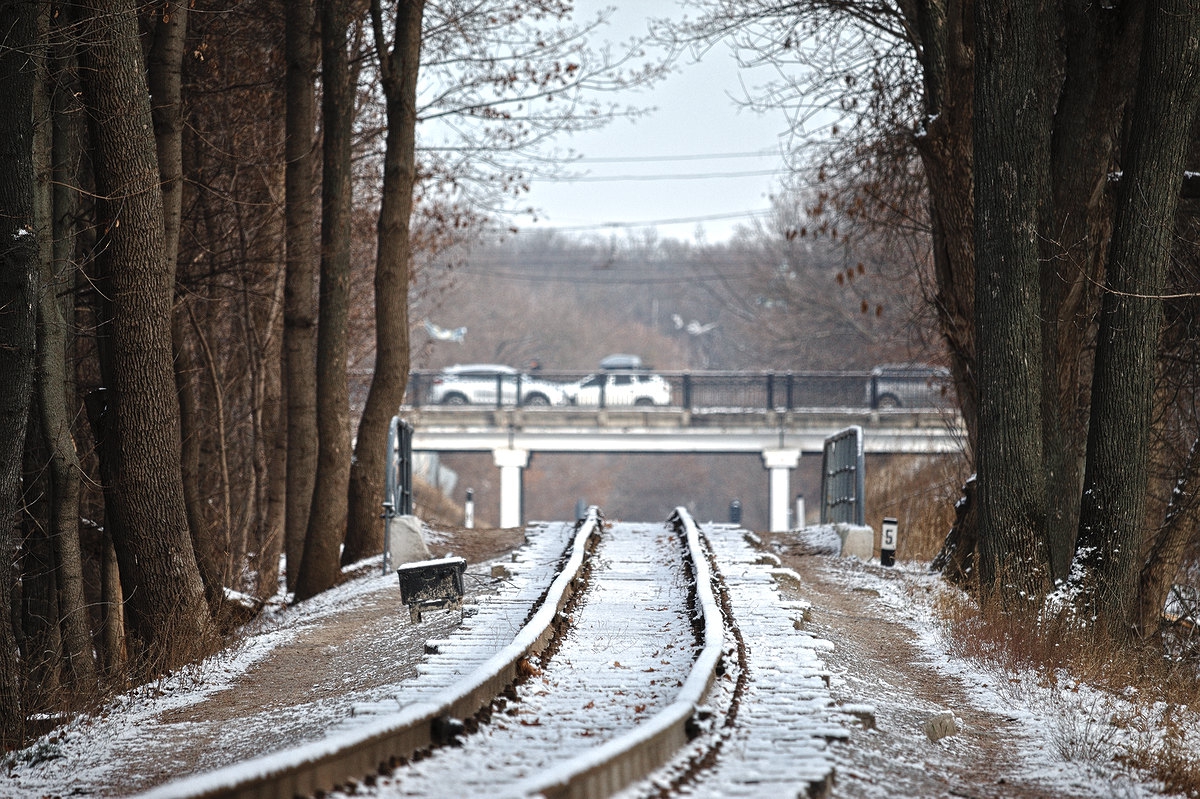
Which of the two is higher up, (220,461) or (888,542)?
(220,461)

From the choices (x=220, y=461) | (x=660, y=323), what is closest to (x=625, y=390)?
(x=220, y=461)

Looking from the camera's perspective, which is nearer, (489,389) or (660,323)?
(489,389)

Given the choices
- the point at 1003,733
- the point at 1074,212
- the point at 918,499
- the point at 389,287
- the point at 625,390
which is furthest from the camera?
the point at 625,390

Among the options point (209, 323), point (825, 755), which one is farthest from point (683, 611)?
point (209, 323)

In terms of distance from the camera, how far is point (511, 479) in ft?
138

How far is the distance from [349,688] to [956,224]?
28.0ft

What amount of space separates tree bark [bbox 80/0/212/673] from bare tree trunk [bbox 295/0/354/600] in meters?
3.91

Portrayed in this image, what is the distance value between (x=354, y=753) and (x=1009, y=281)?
7481 millimetres

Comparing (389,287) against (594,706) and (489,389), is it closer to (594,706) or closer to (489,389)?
(594,706)

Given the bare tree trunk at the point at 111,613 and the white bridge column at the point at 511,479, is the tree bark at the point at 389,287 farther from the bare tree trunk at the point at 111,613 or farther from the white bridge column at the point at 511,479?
the white bridge column at the point at 511,479

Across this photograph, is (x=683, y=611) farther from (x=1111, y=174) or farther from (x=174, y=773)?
(x=1111, y=174)

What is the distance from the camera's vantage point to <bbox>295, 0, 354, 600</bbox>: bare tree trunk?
14109 mm

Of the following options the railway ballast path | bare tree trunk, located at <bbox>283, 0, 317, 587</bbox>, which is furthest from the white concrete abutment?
the railway ballast path

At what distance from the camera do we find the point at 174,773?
18.3ft
